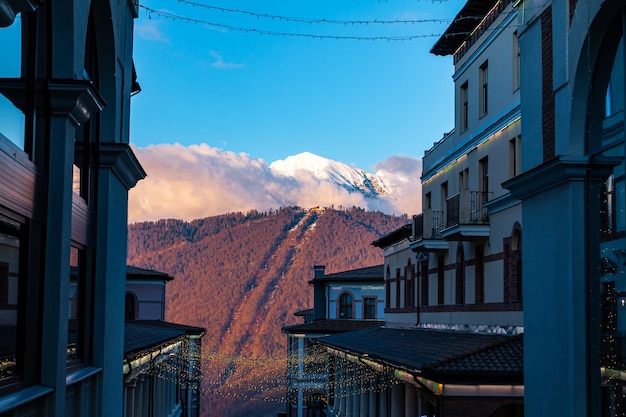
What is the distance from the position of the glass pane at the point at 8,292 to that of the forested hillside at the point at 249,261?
104 metres

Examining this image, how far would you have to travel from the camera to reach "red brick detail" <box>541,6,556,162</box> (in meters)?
12.2

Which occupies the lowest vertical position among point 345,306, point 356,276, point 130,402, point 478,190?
point 130,402

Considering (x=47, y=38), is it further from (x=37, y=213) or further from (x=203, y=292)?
(x=203, y=292)

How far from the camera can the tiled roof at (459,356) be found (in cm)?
1719

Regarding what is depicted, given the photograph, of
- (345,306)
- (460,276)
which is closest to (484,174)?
(460,276)

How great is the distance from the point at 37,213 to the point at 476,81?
59.1ft

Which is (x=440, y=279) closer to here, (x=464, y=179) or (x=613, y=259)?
(x=464, y=179)

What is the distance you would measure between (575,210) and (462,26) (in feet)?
51.8

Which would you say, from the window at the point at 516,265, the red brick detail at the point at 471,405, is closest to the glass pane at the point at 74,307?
the red brick detail at the point at 471,405

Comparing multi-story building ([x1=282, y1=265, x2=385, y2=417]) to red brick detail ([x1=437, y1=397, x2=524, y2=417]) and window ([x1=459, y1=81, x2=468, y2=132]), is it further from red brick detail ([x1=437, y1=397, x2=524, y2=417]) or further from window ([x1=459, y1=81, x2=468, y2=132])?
red brick detail ([x1=437, y1=397, x2=524, y2=417])

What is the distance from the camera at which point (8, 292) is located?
7918 millimetres

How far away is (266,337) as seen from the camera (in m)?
120

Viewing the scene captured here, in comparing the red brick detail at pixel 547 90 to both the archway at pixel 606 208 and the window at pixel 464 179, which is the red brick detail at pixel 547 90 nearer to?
the archway at pixel 606 208

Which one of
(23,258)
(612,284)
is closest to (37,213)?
(23,258)
